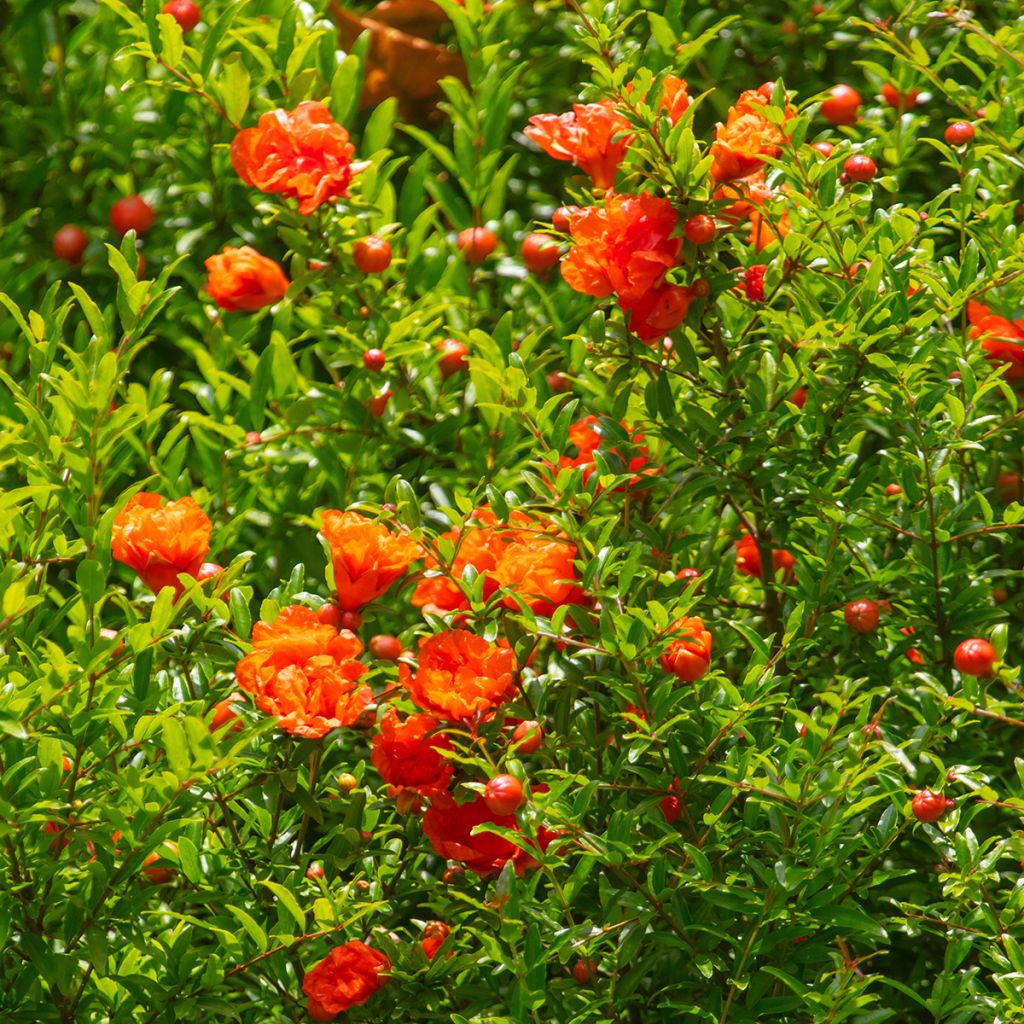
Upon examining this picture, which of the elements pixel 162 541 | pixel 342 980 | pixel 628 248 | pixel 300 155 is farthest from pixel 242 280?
pixel 342 980

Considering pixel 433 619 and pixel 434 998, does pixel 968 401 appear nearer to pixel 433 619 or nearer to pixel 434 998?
pixel 433 619

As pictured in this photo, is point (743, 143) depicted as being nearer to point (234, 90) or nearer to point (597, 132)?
point (597, 132)

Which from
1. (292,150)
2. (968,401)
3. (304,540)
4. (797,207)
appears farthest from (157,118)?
(968,401)

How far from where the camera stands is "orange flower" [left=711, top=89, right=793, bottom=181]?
4.06 ft

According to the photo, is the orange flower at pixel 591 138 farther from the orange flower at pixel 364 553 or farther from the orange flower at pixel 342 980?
the orange flower at pixel 342 980

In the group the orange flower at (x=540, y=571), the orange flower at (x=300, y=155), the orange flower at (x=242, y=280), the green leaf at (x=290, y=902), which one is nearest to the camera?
the green leaf at (x=290, y=902)

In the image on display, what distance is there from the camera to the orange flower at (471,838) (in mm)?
1153

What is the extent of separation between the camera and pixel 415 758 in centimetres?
117

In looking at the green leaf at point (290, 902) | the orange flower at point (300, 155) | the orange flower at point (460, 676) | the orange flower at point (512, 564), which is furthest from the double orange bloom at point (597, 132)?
the green leaf at point (290, 902)

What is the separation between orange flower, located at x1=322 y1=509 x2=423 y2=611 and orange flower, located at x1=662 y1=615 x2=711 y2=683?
0.78ft

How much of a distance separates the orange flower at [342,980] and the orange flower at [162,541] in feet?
1.15

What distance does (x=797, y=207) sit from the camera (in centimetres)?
135

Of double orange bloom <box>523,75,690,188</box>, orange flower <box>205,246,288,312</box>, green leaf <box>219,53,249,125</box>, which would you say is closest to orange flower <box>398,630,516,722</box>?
double orange bloom <box>523,75,690,188</box>

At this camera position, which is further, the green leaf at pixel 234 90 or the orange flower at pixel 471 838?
the green leaf at pixel 234 90
